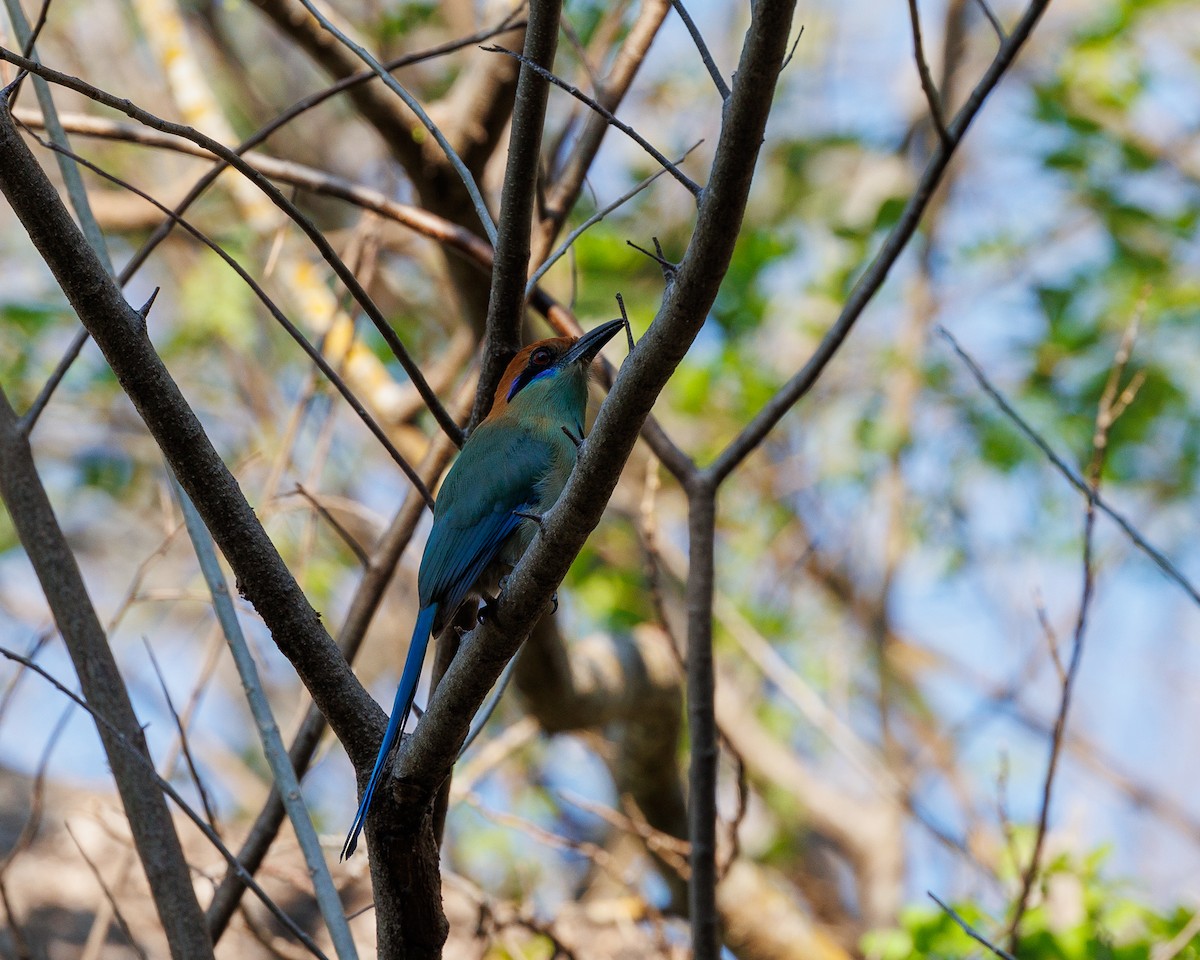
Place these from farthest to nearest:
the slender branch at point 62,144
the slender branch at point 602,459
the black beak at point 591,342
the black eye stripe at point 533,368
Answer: the black eye stripe at point 533,368 < the black beak at point 591,342 < the slender branch at point 62,144 < the slender branch at point 602,459

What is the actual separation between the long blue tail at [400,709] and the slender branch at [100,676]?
0.37 m

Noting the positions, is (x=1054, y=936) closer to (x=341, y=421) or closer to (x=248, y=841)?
(x=248, y=841)

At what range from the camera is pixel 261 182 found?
223cm

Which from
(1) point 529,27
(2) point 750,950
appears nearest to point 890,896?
(2) point 750,950

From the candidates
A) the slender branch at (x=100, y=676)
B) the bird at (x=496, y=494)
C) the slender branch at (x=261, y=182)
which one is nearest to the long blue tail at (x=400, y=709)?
the bird at (x=496, y=494)

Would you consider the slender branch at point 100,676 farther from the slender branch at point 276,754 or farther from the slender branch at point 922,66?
the slender branch at point 922,66

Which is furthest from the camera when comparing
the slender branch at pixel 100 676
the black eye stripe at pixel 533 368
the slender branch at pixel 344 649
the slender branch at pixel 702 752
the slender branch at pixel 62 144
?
the black eye stripe at pixel 533 368

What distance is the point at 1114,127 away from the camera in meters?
7.95

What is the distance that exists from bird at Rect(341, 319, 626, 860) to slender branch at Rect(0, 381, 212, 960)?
66 cm

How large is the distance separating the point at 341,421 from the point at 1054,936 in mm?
7217

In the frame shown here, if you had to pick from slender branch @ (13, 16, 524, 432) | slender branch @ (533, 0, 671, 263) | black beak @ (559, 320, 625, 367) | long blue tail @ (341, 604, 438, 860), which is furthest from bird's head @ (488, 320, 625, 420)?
slender branch @ (13, 16, 524, 432)

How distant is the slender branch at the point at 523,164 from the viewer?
242cm

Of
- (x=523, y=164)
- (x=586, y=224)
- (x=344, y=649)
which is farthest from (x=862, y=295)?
(x=344, y=649)

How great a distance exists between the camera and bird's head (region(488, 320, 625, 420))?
3619mm
